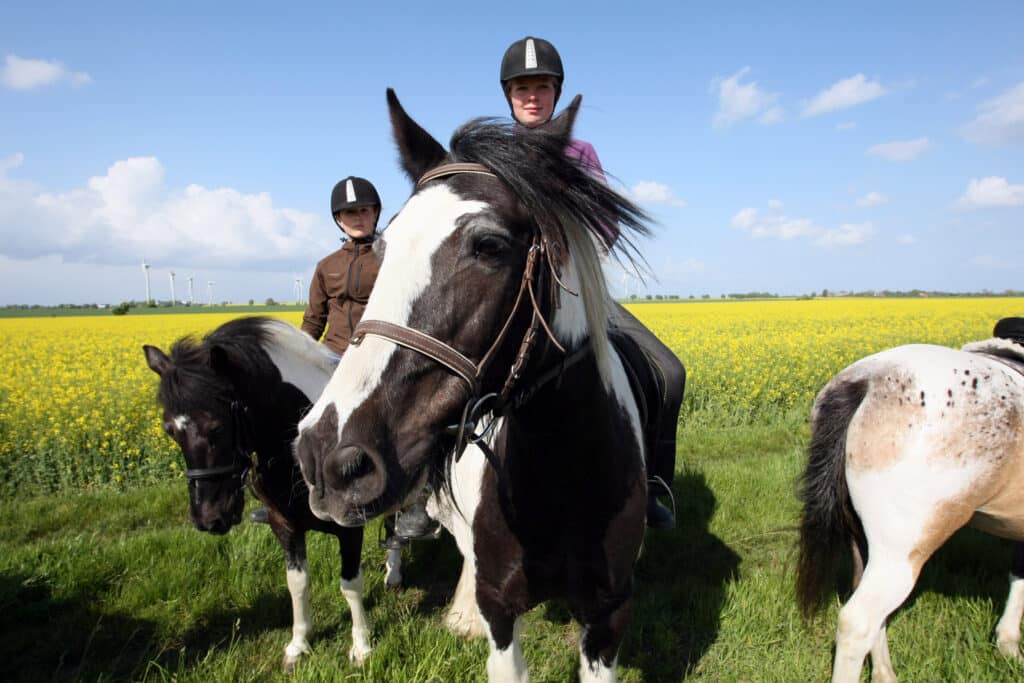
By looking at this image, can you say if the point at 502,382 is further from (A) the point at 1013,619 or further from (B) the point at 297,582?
(A) the point at 1013,619

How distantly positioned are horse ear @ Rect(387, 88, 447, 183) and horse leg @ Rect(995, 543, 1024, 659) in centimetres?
434

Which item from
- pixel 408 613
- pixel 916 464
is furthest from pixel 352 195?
pixel 916 464

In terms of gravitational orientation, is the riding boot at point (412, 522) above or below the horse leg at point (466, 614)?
above

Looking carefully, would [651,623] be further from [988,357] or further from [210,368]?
[210,368]

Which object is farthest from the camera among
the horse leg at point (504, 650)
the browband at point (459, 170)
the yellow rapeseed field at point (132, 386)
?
the yellow rapeseed field at point (132, 386)

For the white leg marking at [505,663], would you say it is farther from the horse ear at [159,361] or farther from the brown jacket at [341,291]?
the brown jacket at [341,291]

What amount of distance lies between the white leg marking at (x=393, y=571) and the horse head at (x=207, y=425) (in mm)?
1497

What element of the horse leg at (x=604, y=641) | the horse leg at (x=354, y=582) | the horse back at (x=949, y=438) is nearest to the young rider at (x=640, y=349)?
the horse leg at (x=604, y=641)

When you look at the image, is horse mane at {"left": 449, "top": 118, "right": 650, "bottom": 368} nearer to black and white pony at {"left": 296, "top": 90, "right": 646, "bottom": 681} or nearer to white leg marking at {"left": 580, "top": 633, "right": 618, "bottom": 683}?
black and white pony at {"left": 296, "top": 90, "right": 646, "bottom": 681}

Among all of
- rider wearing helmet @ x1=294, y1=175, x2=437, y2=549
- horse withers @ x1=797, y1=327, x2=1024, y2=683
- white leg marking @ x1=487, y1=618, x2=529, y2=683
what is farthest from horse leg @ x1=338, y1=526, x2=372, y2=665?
horse withers @ x1=797, y1=327, x2=1024, y2=683

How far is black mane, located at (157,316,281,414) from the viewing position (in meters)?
3.20

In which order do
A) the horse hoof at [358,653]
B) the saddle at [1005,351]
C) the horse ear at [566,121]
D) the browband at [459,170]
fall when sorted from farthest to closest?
Result: 1. the horse hoof at [358,653]
2. the saddle at [1005,351]
3. the horse ear at [566,121]
4. the browband at [459,170]

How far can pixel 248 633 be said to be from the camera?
12.3 feet

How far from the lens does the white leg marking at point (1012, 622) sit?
334 cm
